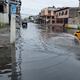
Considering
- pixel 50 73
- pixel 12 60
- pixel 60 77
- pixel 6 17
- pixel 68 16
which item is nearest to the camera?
pixel 60 77

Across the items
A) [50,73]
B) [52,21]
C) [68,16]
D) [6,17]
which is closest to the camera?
[50,73]

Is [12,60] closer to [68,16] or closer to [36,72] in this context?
[36,72]

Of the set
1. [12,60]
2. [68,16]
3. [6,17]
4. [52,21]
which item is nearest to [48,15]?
[52,21]

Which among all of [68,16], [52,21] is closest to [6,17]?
[68,16]

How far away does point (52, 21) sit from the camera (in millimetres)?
143375

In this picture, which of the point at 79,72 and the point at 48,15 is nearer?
the point at 79,72

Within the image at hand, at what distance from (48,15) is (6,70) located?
464 feet

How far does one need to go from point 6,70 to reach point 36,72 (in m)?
1.21

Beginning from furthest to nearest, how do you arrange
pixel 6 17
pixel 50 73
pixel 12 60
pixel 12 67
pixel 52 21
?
pixel 52 21, pixel 6 17, pixel 12 60, pixel 12 67, pixel 50 73

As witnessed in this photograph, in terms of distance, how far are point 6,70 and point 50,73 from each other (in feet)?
5.75

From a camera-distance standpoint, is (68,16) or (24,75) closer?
(24,75)

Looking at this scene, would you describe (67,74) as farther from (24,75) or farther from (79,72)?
(24,75)

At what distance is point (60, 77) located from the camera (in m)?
9.80

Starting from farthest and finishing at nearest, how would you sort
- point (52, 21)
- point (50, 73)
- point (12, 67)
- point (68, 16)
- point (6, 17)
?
1. point (52, 21)
2. point (68, 16)
3. point (6, 17)
4. point (12, 67)
5. point (50, 73)
